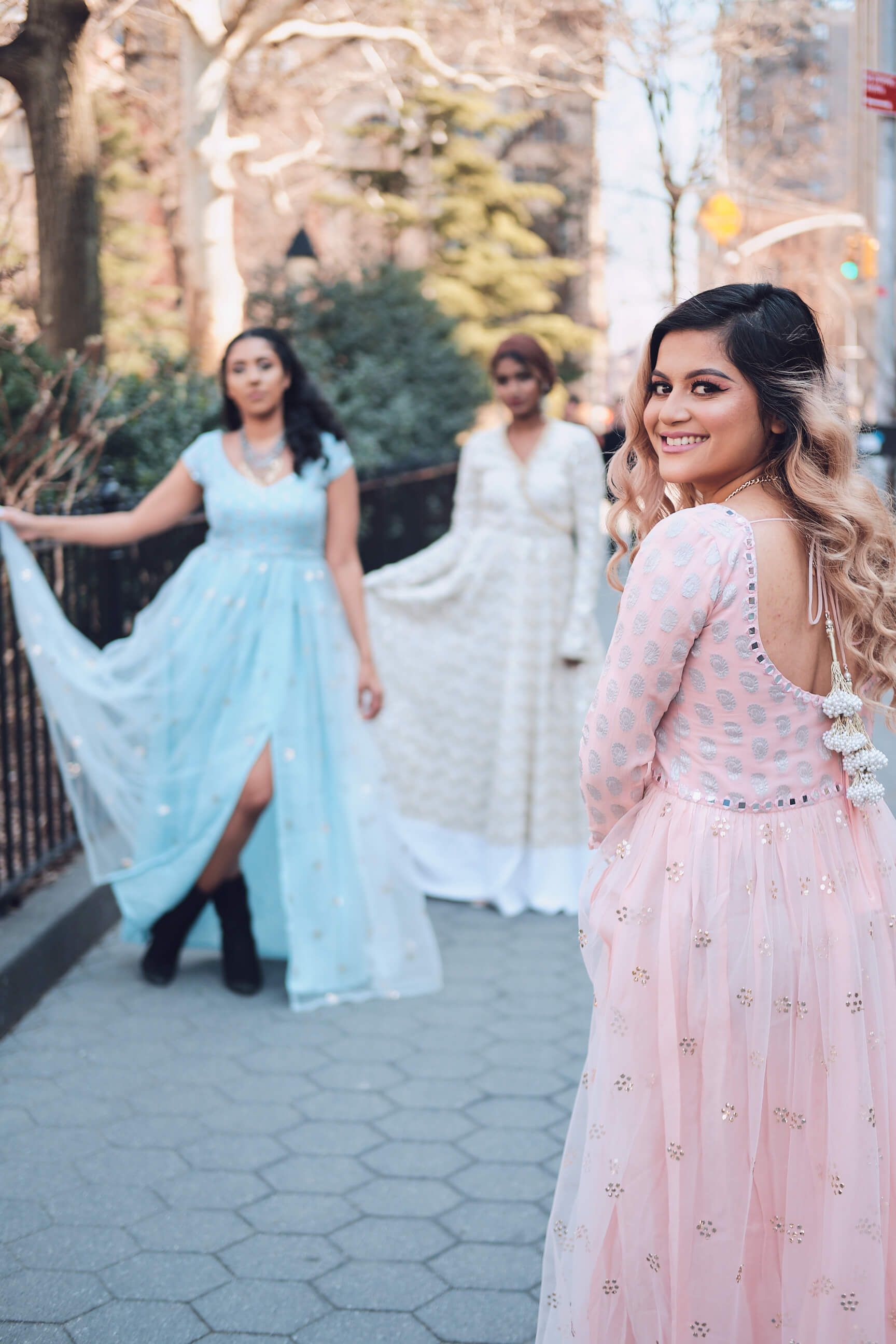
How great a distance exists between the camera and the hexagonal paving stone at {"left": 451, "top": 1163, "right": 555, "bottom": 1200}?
3400 millimetres

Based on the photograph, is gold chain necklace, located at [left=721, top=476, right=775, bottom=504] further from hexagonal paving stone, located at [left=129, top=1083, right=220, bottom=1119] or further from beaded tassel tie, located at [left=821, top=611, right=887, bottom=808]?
hexagonal paving stone, located at [left=129, top=1083, right=220, bottom=1119]

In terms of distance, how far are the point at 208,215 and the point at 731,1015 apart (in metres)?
13.4

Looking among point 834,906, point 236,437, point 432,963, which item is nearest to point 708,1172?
point 834,906

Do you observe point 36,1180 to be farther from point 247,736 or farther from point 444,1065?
point 247,736

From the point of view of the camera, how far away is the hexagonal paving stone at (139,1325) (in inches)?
108

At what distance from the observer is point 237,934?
4.71 meters

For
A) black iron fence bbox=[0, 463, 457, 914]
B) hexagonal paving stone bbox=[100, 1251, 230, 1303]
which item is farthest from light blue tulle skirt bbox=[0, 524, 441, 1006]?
hexagonal paving stone bbox=[100, 1251, 230, 1303]

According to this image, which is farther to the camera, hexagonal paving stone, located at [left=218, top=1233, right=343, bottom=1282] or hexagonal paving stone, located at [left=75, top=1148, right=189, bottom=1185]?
hexagonal paving stone, located at [left=75, top=1148, right=189, bottom=1185]

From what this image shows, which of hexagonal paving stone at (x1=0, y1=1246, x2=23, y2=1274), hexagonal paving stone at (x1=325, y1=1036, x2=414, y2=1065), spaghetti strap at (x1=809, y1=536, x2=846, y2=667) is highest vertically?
spaghetti strap at (x1=809, y1=536, x2=846, y2=667)

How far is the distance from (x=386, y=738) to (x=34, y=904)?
1819mm

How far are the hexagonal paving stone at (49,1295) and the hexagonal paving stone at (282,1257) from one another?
0.97ft

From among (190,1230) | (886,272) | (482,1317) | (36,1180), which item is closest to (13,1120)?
(36,1180)

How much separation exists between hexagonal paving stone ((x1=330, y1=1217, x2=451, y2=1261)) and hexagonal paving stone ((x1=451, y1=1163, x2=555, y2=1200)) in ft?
0.63

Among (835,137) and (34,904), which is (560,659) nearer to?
(34,904)
